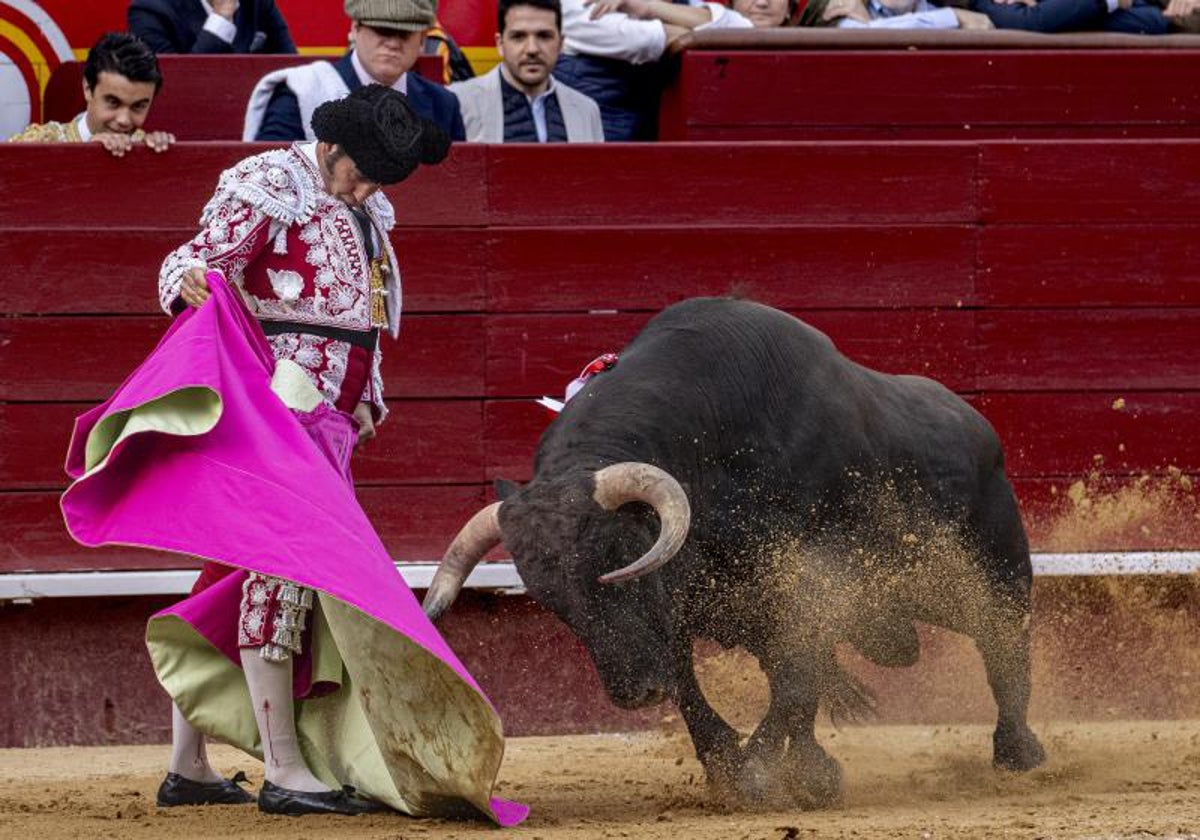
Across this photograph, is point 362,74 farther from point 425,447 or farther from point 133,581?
point 133,581

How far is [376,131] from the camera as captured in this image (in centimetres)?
466

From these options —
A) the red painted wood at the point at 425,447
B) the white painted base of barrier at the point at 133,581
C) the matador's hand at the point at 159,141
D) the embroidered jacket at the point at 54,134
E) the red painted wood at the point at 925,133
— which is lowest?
the white painted base of barrier at the point at 133,581

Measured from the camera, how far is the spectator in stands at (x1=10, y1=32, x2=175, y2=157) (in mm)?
5895

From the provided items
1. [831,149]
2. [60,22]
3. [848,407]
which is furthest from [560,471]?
[60,22]

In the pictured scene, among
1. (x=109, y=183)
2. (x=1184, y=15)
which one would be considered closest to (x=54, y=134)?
(x=109, y=183)

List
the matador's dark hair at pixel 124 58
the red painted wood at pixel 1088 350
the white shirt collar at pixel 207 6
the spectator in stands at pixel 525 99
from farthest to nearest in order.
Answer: the white shirt collar at pixel 207 6 < the red painted wood at pixel 1088 350 < the spectator in stands at pixel 525 99 < the matador's dark hair at pixel 124 58

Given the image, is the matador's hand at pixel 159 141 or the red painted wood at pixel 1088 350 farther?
the red painted wood at pixel 1088 350

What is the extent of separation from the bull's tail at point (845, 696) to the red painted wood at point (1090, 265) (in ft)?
5.23

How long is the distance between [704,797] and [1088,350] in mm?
2276

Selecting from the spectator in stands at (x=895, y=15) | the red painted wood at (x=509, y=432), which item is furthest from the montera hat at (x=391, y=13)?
the spectator in stands at (x=895, y=15)

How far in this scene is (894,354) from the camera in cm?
659

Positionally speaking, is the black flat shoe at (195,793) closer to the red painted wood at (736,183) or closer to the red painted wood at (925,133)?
the red painted wood at (736,183)

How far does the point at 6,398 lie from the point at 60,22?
1.80 metres

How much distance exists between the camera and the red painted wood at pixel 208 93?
6734mm
